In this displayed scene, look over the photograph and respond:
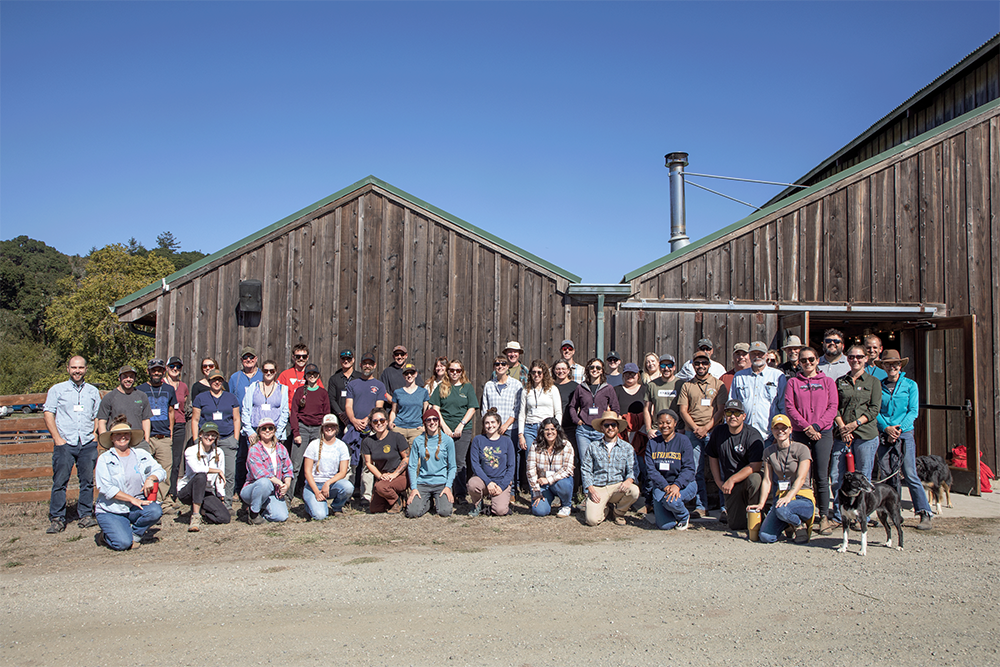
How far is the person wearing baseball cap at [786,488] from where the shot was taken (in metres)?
5.78

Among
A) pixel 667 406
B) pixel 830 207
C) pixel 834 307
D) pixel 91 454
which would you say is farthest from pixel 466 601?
pixel 830 207

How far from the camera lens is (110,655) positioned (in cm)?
356

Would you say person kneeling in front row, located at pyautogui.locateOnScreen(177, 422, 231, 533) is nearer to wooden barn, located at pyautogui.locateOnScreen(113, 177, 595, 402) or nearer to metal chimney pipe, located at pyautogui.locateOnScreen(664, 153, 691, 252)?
wooden barn, located at pyautogui.locateOnScreen(113, 177, 595, 402)

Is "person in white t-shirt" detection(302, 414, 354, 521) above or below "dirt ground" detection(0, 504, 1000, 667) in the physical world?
above

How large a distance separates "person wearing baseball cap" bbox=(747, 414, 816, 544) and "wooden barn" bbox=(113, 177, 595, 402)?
135 inches

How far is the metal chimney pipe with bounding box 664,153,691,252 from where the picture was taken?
14594 mm

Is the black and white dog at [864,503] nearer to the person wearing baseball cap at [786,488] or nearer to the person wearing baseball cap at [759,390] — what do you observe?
the person wearing baseball cap at [786,488]

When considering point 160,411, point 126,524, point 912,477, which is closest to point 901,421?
point 912,477

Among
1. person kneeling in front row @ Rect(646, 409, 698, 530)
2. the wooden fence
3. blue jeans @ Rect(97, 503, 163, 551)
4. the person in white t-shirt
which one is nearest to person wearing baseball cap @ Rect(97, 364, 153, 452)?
the wooden fence

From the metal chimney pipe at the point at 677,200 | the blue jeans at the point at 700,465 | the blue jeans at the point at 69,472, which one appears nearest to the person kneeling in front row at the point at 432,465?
the blue jeans at the point at 700,465

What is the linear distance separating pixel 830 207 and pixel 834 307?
1447mm

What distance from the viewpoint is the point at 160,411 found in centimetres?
741

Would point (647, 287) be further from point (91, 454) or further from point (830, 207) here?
point (91, 454)

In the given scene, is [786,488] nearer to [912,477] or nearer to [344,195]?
[912,477]
